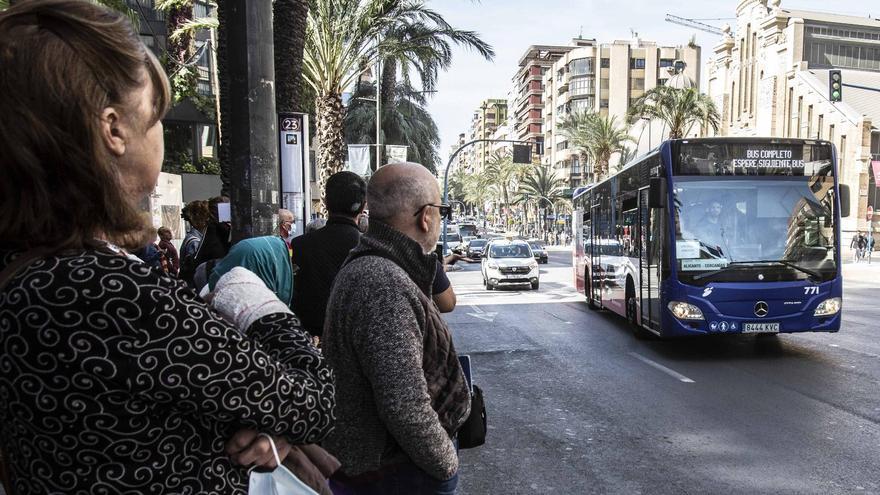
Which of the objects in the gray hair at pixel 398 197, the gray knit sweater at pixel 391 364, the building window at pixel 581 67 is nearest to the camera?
the gray knit sweater at pixel 391 364

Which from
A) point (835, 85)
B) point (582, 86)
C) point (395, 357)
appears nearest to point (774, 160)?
point (395, 357)

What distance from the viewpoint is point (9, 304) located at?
1.04m

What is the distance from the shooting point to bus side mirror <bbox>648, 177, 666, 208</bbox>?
8853 mm

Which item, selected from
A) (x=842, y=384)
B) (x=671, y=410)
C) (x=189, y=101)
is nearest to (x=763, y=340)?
(x=842, y=384)

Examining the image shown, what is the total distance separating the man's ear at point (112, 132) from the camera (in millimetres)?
1138

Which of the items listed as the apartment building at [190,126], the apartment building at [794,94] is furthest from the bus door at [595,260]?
the apartment building at [794,94]

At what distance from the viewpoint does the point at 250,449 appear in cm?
123

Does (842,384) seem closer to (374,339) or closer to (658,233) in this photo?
(658,233)

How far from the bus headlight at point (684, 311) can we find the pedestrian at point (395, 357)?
23.6 feet

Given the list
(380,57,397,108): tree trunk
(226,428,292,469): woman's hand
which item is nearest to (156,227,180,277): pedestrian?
(226,428,292,469): woman's hand

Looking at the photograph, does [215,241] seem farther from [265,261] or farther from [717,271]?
Answer: [717,271]

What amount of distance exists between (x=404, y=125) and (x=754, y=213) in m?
25.5

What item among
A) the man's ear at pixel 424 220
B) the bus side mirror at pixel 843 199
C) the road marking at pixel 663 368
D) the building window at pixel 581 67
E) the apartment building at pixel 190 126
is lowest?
the road marking at pixel 663 368

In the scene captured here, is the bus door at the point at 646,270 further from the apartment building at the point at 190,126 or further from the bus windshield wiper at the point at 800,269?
the apartment building at the point at 190,126
